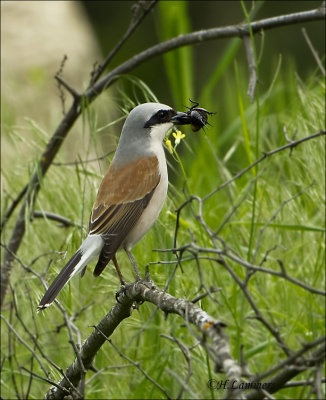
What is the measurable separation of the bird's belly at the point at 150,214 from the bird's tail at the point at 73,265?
174 mm

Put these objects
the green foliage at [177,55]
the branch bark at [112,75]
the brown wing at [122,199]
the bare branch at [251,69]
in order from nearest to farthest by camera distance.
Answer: the brown wing at [122,199]
the bare branch at [251,69]
the branch bark at [112,75]
the green foliage at [177,55]

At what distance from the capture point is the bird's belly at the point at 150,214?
10.3ft

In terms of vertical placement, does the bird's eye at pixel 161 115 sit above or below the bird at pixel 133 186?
above

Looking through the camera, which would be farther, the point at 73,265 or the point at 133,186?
the point at 133,186

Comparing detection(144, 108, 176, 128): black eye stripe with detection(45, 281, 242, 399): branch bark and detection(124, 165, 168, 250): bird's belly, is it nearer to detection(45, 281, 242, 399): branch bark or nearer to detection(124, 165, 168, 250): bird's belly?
detection(124, 165, 168, 250): bird's belly

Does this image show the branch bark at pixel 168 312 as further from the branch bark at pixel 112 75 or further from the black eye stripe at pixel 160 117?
the branch bark at pixel 112 75

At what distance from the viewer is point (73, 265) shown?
9.44ft

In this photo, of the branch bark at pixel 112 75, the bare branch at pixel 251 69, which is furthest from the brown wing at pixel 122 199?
the branch bark at pixel 112 75

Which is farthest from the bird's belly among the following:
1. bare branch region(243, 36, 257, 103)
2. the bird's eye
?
bare branch region(243, 36, 257, 103)

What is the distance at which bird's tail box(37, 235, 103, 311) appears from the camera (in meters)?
2.68

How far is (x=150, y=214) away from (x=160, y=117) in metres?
0.36

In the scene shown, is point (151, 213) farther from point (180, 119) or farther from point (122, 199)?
point (180, 119)

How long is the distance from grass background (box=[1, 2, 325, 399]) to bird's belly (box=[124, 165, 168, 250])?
0.11 metres

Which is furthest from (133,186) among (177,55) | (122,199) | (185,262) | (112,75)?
(177,55)
